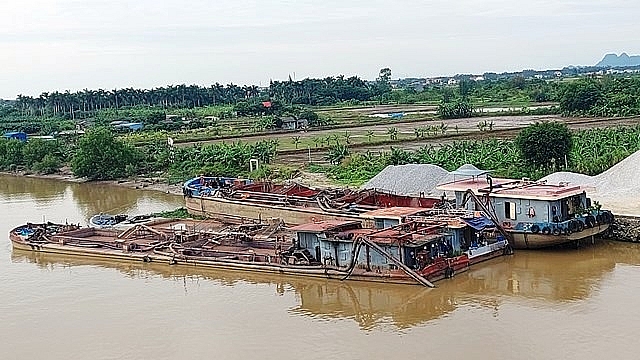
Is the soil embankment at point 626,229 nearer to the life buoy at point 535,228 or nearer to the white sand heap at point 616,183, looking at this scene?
the white sand heap at point 616,183

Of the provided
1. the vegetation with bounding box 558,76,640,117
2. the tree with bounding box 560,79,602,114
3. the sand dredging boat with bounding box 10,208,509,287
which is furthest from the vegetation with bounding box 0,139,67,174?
the vegetation with bounding box 558,76,640,117

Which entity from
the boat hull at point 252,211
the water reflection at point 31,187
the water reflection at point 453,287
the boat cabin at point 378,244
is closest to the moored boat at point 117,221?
the boat hull at point 252,211

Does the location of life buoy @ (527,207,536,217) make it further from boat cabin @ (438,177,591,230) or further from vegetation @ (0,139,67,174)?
vegetation @ (0,139,67,174)

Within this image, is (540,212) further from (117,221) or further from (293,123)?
(293,123)

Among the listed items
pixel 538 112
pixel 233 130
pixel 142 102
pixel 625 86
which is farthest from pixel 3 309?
pixel 142 102

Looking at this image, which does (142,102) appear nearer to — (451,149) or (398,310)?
(451,149)

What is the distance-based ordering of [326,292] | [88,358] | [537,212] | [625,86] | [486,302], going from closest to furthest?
[88,358] → [486,302] → [326,292] → [537,212] → [625,86]
